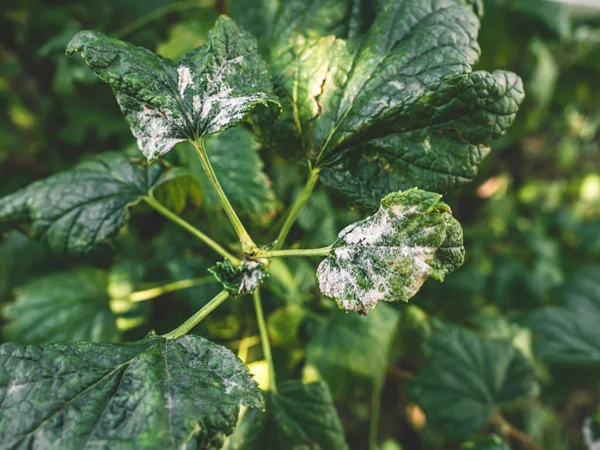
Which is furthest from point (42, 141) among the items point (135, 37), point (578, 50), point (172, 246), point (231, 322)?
point (578, 50)

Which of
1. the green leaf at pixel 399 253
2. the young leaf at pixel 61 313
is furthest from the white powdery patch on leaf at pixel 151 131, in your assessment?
the young leaf at pixel 61 313

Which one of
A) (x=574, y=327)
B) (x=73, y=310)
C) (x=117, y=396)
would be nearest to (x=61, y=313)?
(x=73, y=310)

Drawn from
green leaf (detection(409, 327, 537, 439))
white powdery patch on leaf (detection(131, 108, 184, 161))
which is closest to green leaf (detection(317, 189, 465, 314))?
white powdery patch on leaf (detection(131, 108, 184, 161))

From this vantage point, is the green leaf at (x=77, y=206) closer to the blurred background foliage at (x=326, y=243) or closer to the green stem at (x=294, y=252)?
the blurred background foliage at (x=326, y=243)

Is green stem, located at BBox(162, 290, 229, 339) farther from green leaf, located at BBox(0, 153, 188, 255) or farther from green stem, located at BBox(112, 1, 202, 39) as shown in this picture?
green stem, located at BBox(112, 1, 202, 39)

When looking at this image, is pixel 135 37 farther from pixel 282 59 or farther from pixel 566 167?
pixel 566 167

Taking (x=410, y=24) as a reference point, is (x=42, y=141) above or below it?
below
